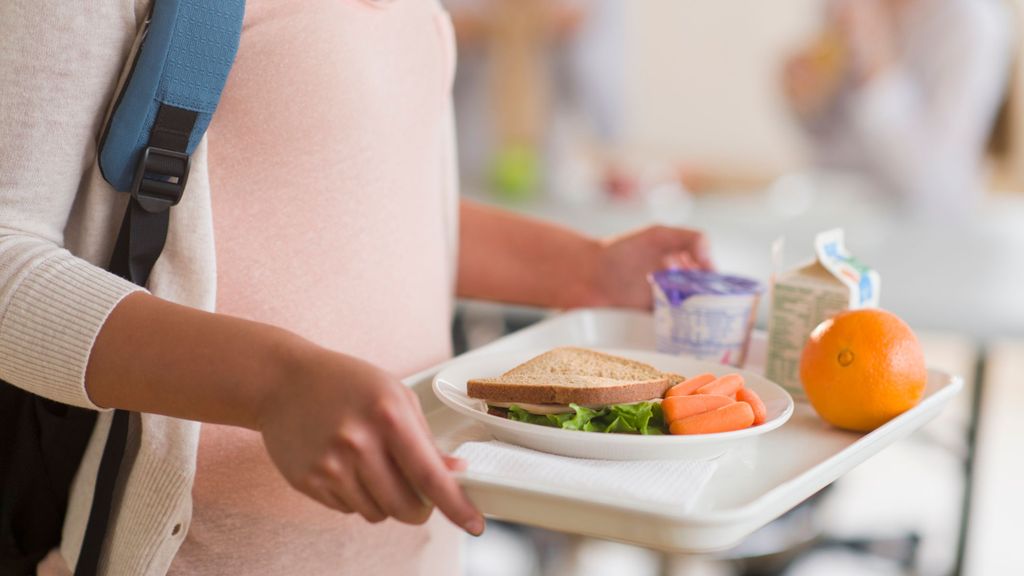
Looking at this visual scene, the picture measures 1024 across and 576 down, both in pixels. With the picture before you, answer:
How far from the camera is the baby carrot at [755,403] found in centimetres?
84

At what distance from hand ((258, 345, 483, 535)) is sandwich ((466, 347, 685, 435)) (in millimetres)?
183

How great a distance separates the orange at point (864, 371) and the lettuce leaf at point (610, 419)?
176 millimetres

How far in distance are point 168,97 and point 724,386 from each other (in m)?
0.49

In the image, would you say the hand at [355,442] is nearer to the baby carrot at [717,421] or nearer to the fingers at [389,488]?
the fingers at [389,488]

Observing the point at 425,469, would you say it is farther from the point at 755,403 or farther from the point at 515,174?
the point at 515,174

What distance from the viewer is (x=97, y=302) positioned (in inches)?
28.2

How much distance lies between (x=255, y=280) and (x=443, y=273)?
0.26 meters

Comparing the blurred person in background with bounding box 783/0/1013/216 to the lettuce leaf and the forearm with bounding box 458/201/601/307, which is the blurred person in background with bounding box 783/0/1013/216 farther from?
the lettuce leaf

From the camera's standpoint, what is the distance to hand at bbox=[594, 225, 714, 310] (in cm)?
116

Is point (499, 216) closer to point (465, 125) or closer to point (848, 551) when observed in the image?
point (848, 551)

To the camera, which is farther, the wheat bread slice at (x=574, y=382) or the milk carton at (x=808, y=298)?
the milk carton at (x=808, y=298)

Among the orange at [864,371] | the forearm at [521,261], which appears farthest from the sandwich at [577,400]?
the forearm at [521,261]

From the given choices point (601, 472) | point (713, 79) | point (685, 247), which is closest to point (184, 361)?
point (601, 472)

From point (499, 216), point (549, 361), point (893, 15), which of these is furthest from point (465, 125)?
point (549, 361)
